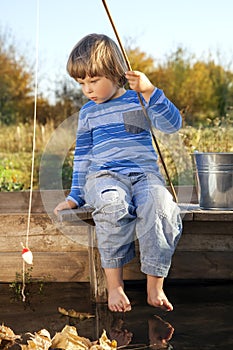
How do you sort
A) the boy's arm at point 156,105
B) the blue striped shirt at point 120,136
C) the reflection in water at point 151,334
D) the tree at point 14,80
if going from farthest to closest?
1. the tree at point 14,80
2. the blue striped shirt at point 120,136
3. the boy's arm at point 156,105
4. the reflection in water at point 151,334

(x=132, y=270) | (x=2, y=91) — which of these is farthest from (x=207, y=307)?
(x=2, y=91)

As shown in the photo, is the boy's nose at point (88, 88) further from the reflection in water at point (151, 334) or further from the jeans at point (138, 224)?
the reflection in water at point (151, 334)

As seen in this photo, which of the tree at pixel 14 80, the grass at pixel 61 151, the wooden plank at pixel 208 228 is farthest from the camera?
the tree at pixel 14 80

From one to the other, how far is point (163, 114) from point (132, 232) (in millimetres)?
646

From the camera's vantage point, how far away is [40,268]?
4023mm

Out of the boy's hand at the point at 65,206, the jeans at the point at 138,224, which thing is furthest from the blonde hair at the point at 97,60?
the boy's hand at the point at 65,206

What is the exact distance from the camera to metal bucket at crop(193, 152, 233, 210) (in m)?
3.44

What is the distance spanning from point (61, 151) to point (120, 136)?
2840 millimetres

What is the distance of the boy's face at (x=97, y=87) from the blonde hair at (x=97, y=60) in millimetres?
23

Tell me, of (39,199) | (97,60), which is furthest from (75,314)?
(39,199)

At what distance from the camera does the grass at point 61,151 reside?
5.93m

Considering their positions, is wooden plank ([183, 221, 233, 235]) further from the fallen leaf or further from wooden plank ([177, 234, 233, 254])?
the fallen leaf

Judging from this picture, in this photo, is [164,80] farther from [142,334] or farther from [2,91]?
[142,334]

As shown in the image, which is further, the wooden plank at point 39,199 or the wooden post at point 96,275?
the wooden plank at point 39,199
